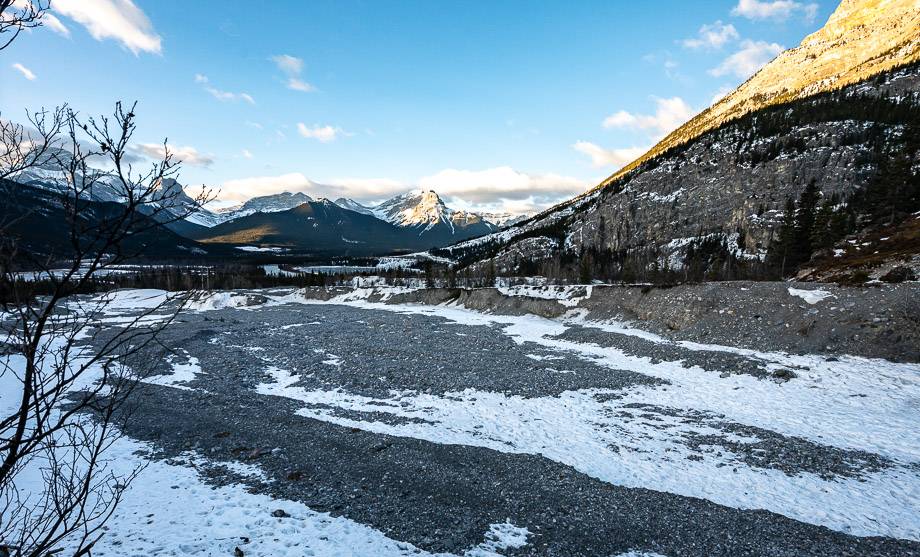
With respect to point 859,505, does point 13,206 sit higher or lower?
higher

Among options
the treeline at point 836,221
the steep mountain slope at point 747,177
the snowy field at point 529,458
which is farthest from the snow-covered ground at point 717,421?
the steep mountain slope at point 747,177

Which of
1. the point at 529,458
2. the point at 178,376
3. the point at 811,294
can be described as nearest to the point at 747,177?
the point at 811,294

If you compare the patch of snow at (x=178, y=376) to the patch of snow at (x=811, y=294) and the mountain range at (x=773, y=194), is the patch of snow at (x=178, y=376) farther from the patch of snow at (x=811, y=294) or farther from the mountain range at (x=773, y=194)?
the mountain range at (x=773, y=194)

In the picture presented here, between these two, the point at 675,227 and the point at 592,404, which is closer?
the point at 592,404

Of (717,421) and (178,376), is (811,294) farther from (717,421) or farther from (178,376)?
(178,376)

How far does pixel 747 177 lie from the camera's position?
131 m

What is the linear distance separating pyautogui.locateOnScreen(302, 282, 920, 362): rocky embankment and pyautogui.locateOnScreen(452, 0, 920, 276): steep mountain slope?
53.8 meters

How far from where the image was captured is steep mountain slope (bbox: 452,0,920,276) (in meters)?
114

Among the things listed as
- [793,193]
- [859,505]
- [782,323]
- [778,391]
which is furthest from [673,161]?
[859,505]

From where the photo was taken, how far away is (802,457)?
16.4 meters

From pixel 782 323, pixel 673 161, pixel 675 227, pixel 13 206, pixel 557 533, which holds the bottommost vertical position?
pixel 557 533

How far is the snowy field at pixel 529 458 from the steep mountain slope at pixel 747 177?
259ft

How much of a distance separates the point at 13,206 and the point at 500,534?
1286 centimetres

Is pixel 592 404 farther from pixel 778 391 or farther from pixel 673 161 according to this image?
pixel 673 161
